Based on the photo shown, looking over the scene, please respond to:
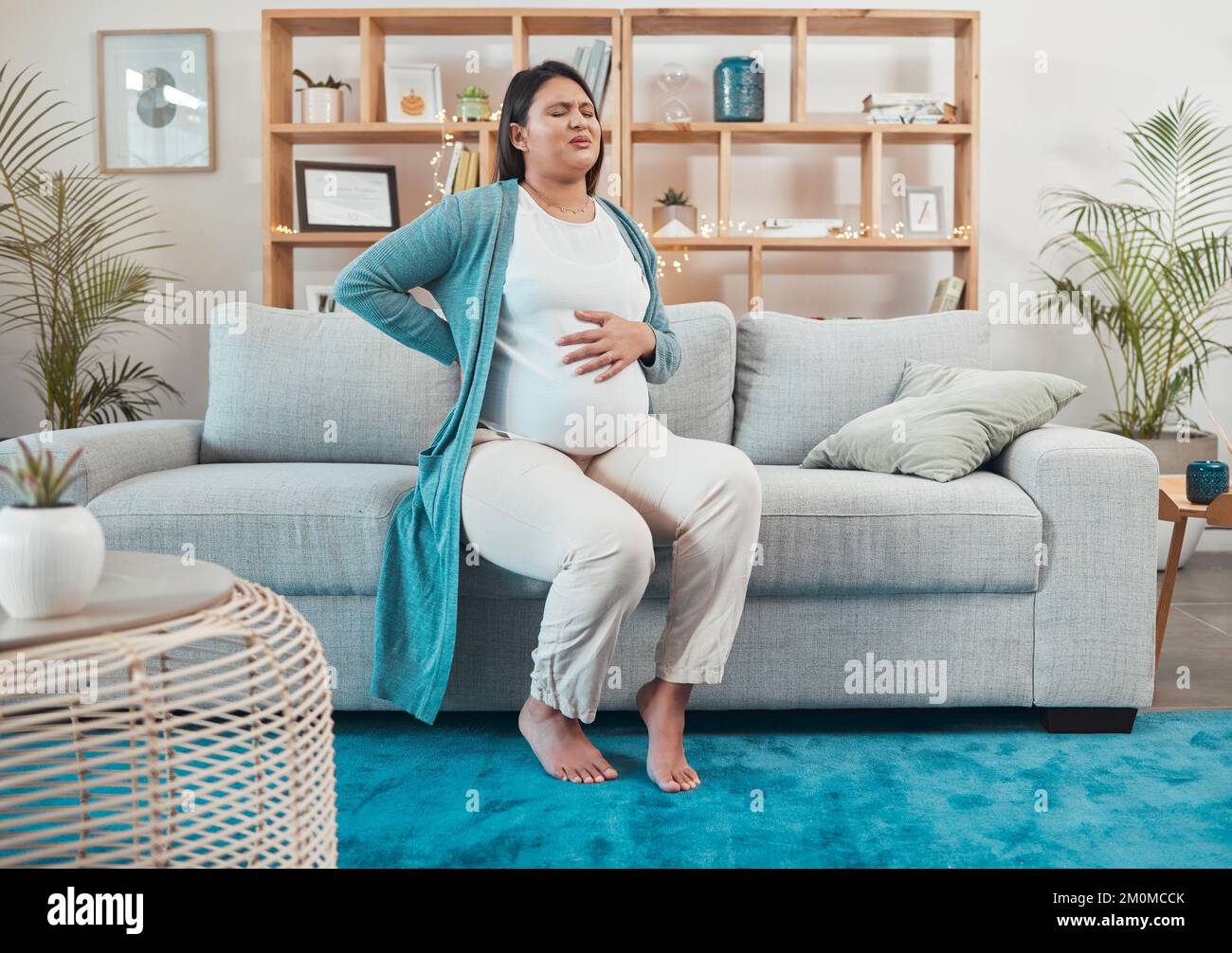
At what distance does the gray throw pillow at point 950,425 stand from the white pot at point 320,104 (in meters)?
2.14

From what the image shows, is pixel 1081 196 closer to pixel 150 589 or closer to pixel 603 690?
pixel 603 690

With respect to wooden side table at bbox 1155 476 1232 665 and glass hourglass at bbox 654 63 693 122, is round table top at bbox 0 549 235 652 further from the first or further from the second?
glass hourglass at bbox 654 63 693 122

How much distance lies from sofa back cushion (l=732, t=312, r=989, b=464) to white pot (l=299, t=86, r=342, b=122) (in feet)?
5.79

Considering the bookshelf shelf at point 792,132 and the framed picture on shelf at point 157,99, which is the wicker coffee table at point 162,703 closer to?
the bookshelf shelf at point 792,132

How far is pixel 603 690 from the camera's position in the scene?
1942mm

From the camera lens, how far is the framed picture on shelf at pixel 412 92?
11.7ft

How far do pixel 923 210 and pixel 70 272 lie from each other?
2795mm

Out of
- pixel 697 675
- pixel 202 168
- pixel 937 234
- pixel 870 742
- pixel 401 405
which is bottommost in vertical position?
pixel 870 742

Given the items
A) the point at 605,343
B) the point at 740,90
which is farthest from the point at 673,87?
the point at 605,343

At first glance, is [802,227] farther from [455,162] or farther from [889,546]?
[889,546]

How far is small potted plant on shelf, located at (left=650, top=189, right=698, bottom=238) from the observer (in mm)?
3523
